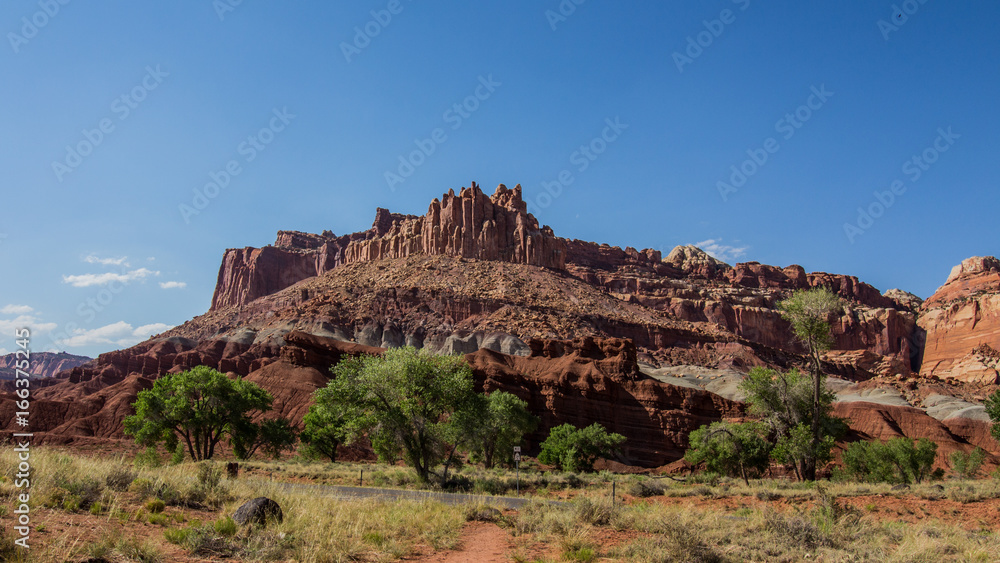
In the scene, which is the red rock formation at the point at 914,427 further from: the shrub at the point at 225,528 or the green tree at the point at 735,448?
the shrub at the point at 225,528

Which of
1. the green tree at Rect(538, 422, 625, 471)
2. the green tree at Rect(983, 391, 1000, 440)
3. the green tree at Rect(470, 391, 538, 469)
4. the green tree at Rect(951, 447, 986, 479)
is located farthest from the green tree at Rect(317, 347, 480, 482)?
the green tree at Rect(951, 447, 986, 479)

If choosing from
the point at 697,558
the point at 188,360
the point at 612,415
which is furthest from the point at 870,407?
the point at 188,360

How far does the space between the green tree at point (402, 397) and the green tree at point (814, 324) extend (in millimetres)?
16821

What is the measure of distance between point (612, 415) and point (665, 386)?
8.82 m

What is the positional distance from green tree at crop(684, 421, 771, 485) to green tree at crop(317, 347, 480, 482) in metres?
16.7

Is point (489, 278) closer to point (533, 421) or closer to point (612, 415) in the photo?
point (612, 415)

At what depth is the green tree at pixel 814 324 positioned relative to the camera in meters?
28.4

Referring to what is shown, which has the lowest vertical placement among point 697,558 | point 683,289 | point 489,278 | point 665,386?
point 697,558

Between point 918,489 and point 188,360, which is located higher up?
point 188,360

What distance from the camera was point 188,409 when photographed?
3597cm

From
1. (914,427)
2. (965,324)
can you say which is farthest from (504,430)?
(965,324)

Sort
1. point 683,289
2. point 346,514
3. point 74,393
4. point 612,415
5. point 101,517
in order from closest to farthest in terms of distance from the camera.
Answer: point 101,517 → point 346,514 → point 612,415 → point 74,393 → point 683,289

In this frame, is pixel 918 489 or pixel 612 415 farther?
pixel 612 415

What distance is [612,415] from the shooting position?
223ft
